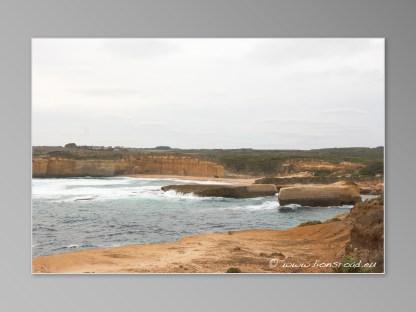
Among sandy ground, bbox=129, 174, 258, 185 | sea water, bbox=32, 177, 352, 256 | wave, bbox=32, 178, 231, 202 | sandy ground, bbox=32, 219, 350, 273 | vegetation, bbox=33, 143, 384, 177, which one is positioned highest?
vegetation, bbox=33, 143, 384, 177

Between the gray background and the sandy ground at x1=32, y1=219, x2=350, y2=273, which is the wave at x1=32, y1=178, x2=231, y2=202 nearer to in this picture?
the gray background

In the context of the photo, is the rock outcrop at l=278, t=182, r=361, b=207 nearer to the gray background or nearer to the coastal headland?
the coastal headland

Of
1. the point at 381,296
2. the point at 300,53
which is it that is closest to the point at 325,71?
the point at 300,53

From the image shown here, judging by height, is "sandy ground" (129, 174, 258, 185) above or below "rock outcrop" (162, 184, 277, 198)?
above

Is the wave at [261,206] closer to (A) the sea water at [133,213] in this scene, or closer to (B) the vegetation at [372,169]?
(A) the sea water at [133,213]

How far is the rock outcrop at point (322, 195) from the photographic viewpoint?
294 cm

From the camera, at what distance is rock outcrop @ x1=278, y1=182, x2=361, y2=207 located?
294 centimetres

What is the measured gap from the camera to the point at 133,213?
2932mm

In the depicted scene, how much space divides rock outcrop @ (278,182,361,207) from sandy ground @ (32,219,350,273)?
5.1 inches

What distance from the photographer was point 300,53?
295 centimetres

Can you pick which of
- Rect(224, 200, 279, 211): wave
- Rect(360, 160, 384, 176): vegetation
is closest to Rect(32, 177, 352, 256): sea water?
Rect(224, 200, 279, 211): wave

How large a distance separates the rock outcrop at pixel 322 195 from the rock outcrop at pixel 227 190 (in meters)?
0.09

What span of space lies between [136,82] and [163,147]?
0.42 m
